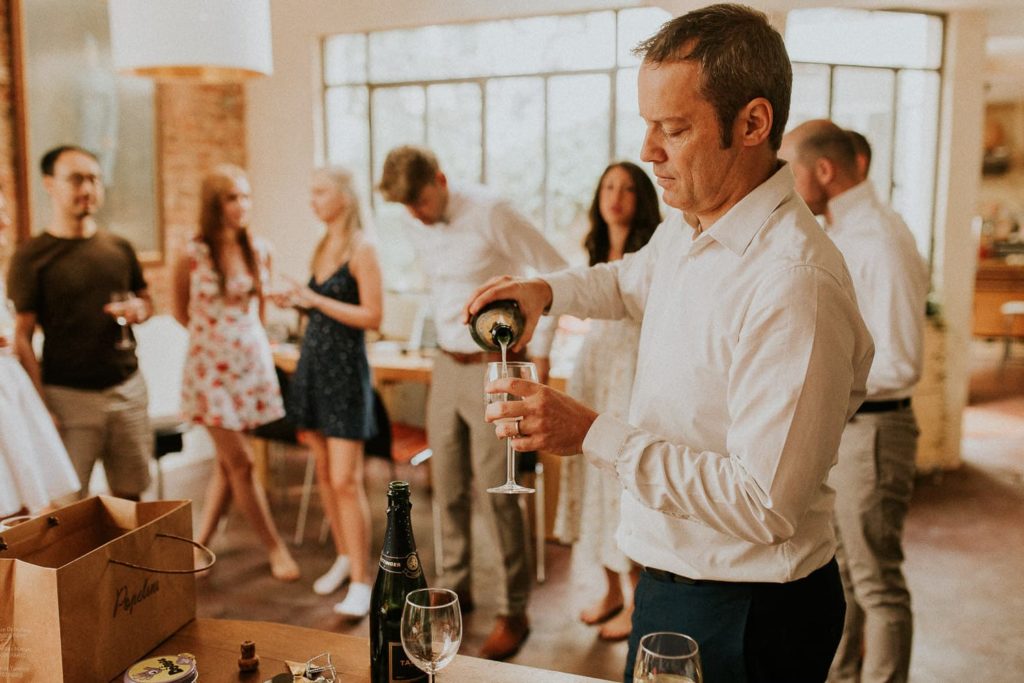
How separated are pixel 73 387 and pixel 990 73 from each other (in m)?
8.26

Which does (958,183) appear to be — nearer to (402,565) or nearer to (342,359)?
(342,359)

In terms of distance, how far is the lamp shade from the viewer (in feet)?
7.89

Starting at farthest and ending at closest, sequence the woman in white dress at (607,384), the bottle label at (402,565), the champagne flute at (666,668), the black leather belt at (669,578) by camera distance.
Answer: the woman in white dress at (607,384) < the black leather belt at (669,578) < the bottle label at (402,565) < the champagne flute at (666,668)

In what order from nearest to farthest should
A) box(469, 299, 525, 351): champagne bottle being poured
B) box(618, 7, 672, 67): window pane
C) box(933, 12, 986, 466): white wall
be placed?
box(469, 299, 525, 351): champagne bottle being poured, box(933, 12, 986, 466): white wall, box(618, 7, 672, 67): window pane

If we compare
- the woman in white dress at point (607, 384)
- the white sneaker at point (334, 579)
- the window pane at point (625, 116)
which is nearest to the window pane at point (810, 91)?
the window pane at point (625, 116)

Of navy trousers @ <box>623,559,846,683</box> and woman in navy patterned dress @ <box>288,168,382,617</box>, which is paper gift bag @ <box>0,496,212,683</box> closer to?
navy trousers @ <box>623,559,846,683</box>

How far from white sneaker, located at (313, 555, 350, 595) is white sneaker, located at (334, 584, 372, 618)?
155 mm

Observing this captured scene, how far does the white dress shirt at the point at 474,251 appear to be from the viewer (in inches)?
123

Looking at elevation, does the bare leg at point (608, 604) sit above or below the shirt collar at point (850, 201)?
below

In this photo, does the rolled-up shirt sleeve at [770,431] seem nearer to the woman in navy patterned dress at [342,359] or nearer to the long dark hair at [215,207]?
the woman in navy patterned dress at [342,359]

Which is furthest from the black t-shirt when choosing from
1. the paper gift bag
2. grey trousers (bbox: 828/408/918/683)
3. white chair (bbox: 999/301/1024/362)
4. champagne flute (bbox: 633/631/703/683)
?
white chair (bbox: 999/301/1024/362)

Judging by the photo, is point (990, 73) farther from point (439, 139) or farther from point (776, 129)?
point (776, 129)

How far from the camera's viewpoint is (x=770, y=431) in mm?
1187

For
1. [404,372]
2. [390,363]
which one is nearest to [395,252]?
[390,363]
